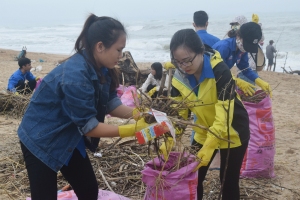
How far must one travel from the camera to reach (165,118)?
1.86 meters

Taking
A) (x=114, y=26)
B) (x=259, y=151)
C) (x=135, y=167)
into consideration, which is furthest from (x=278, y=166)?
(x=114, y=26)

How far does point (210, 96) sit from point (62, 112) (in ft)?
2.83

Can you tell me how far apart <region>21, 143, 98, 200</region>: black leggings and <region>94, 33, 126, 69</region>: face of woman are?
544 mm

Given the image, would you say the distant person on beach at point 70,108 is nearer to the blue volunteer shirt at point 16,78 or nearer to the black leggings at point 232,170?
the black leggings at point 232,170

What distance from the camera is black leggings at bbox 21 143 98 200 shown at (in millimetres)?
1847

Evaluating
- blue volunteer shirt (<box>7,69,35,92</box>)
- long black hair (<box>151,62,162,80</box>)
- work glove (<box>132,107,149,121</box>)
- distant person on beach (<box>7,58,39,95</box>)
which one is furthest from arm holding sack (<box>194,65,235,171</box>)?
distant person on beach (<box>7,58,39,95</box>)

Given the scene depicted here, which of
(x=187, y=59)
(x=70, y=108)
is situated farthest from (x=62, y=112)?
(x=187, y=59)

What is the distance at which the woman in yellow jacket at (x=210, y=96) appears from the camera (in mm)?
2029

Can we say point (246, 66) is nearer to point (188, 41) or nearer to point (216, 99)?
point (216, 99)

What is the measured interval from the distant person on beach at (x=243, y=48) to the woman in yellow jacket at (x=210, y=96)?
877mm

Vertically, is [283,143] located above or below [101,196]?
below

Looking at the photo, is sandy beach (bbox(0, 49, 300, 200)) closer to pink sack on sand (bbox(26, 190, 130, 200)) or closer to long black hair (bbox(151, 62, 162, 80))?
pink sack on sand (bbox(26, 190, 130, 200))

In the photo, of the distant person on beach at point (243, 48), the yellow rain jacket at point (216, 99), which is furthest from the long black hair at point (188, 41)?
the distant person on beach at point (243, 48)

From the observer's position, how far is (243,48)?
318cm
